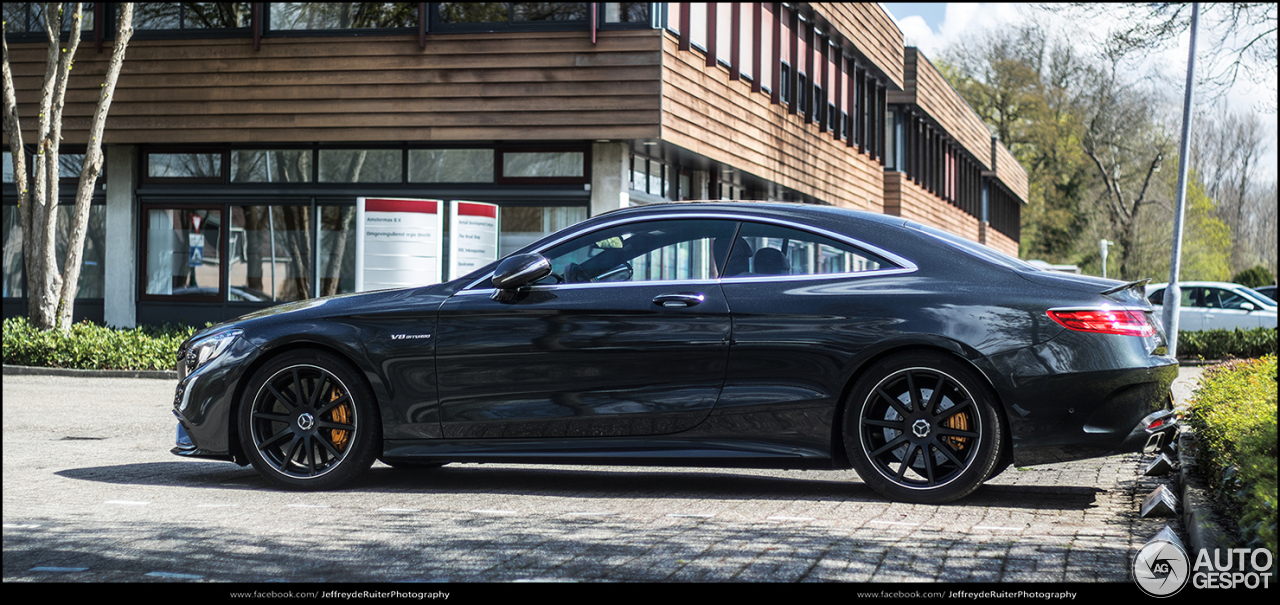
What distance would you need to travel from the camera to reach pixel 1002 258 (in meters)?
5.93

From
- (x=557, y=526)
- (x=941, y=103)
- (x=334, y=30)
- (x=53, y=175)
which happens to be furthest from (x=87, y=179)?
(x=941, y=103)

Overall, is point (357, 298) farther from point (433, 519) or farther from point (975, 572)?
point (975, 572)

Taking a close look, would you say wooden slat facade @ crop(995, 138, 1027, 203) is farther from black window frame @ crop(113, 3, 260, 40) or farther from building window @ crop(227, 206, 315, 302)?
black window frame @ crop(113, 3, 260, 40)

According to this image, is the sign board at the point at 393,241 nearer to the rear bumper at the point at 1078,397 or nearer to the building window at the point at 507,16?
the building window at the point at 507,16

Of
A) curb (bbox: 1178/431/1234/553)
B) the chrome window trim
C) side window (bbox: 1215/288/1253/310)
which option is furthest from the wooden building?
side window (bbox: 1215/288/1253/310)

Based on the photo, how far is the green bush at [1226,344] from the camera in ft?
72.2

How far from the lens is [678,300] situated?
6.04 m

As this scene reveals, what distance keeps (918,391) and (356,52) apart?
1378cm

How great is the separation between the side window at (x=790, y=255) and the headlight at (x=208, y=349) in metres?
2.64

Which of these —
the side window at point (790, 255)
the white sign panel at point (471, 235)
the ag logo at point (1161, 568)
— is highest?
the white sign panel at point (471, 235)

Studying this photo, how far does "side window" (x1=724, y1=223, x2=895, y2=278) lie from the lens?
6035 millimetres

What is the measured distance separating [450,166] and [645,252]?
12.6 m

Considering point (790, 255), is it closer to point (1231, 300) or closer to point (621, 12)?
point (621, 12)

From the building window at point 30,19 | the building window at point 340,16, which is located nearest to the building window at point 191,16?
the building window at point 340,16
